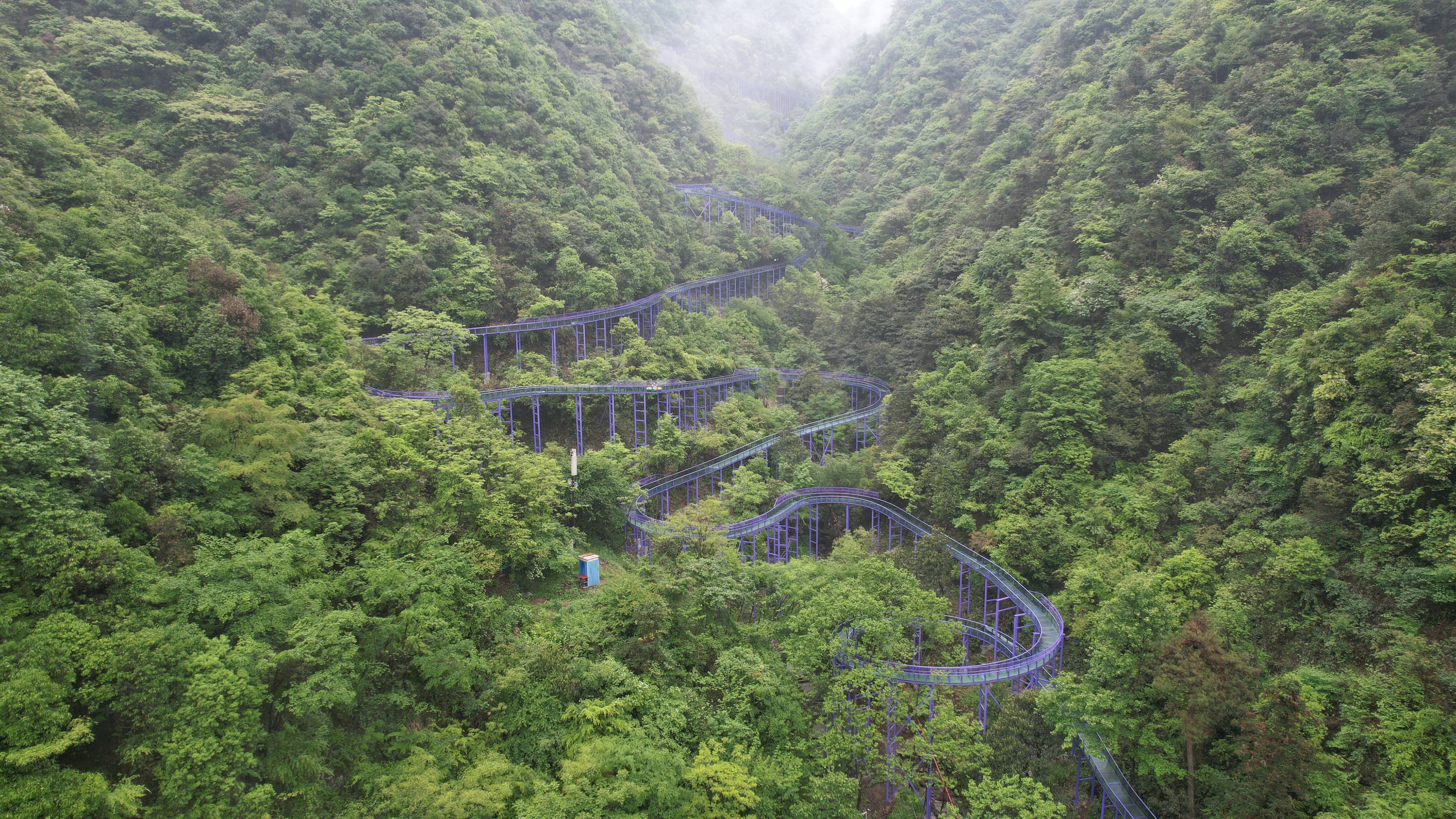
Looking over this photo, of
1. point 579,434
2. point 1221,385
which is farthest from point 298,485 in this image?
→ point 1221,385

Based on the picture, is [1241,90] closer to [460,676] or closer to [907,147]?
[907,147]

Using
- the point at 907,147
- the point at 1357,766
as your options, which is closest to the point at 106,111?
the point at 1357,766

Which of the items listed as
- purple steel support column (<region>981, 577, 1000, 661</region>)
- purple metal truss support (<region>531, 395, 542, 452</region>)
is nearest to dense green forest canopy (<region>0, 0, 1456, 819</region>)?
purple metal truss support (<region>531, 395, 542, 452</region>)

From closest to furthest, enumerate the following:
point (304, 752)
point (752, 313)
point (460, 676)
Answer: point (304, 752) → point (460, 676) → point (752, 313)

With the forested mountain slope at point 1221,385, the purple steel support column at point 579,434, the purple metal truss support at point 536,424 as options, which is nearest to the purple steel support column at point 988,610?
the forested mountain slope at point 1221,385

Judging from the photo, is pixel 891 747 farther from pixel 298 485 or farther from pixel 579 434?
pixel 579 434

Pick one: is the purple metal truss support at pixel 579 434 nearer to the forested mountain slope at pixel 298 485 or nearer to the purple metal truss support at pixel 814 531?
the forested mountain slope at pixel 298 485
